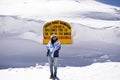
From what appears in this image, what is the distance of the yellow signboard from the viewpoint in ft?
46.7

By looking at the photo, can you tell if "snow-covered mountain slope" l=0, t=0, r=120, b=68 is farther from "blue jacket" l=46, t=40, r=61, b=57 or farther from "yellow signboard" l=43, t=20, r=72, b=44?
"blue jacket" l=46, t=40, r=61, b=57

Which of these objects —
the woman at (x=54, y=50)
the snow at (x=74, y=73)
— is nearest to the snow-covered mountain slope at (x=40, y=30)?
the snow at (x=74, y=73)

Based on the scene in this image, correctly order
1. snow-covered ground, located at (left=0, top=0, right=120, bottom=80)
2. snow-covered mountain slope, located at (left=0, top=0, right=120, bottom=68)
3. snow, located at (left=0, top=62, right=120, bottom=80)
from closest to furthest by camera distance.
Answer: snow, located at (left=0, top=62, right=120, bottom=80) < snow-covered ground, located at (left=0, top=0, right=120, bottom=80) < snow-covered mountain slope, located at (left=0, top=0, right=120, bottom=68)

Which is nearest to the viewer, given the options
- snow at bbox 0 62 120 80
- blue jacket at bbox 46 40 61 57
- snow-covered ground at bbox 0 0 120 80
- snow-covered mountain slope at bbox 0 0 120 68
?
blue jacket at bbox 46 40 61 57

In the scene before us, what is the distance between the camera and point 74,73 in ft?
37.2

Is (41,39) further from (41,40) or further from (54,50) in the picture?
(54,50)

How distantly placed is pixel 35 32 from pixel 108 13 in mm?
5372

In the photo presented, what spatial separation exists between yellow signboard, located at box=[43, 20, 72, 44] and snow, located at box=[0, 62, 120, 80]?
2.15 m

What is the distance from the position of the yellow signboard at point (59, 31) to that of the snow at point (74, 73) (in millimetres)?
2147

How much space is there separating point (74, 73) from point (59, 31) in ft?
11.0

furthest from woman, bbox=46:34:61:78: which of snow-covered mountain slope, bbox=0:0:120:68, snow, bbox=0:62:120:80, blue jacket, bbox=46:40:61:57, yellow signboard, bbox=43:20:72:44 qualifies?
snow-covered mountain slope, bbox=0:0:120:68

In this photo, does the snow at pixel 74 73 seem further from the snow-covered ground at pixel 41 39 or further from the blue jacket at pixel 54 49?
the snow-covered ground at pixel 41 39

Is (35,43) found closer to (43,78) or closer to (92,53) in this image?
(92,53)

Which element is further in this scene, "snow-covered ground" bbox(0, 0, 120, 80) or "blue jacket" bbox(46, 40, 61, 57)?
"snow-covered ground" bbox(0, 0, 120, 80)
